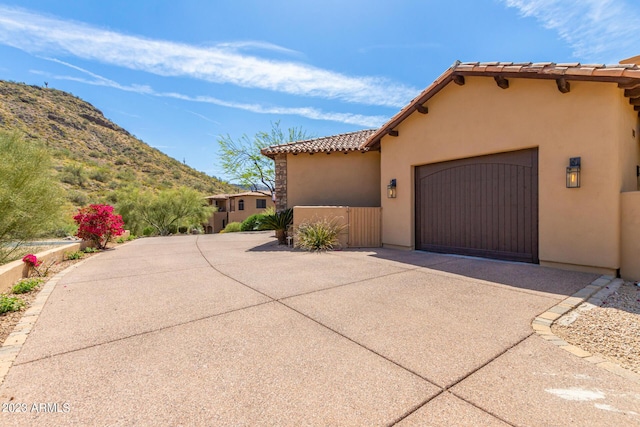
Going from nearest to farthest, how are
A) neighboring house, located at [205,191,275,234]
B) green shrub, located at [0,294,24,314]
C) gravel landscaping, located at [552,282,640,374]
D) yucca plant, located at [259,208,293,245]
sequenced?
gravel landscaping, located at [552,282,640,374], green shrub, located at [0,294,24,314], yucca plant, located at [259,208,293,245], neighboring house, located at [205,191,275,234]

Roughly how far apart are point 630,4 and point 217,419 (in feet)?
38.5

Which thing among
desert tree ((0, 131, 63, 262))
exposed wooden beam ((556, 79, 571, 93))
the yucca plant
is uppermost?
exposed wooden beam ((556, 79, 571, 93))

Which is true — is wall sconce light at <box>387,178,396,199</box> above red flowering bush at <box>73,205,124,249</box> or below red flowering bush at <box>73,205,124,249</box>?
above

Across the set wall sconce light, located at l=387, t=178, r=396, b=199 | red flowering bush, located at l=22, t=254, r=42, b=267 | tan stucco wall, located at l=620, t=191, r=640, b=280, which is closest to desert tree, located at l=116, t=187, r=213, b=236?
red flowering bush, located at l=22, t=254, r=42, b=267

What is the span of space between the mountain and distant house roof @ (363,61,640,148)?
2797cm

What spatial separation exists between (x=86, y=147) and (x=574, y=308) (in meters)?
47.9

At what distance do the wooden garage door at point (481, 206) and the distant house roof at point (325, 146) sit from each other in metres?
3.49

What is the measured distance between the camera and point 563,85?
18.6 feet

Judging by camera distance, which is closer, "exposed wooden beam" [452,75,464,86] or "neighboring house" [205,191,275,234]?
"exposed wooden beam" [452,75,464,86]

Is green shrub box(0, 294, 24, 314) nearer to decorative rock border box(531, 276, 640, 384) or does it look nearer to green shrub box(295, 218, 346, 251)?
green shrub box(295, 218, 346, 251)

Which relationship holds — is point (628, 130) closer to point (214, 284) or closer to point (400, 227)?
point (400, 227)

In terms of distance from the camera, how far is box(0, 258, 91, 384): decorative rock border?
8.97 ft

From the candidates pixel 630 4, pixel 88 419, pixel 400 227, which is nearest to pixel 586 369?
pixel 88 419

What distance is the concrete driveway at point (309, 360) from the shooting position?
2.03 metres
